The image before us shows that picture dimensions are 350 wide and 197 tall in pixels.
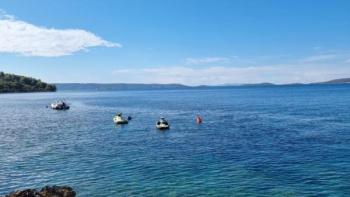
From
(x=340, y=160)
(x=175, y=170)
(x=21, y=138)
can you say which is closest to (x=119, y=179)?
(x=175, y=170)

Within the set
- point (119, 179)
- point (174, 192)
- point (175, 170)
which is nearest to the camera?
point (174, 192)

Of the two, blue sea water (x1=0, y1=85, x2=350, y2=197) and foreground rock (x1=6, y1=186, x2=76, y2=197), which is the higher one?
foreground rock (x1=6, y1=186, x2=76, y2=197)

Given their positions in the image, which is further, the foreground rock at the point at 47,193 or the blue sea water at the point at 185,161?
the blue sea water at the point at 185,161

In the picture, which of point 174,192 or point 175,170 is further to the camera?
point 175,170

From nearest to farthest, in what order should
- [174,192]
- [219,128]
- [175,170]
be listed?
[174,192] → [175,170] → [219,128]

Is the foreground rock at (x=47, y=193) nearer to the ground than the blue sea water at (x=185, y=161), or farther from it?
farther from it

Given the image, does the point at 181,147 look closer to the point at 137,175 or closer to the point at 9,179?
the point at 137,175

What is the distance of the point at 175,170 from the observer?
4634 centimetres

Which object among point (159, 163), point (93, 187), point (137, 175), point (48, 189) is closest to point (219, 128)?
point (159, 163)

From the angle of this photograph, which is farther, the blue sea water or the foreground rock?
the blue sea water

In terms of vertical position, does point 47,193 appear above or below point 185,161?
above

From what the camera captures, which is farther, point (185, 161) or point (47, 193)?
point (185, 161)

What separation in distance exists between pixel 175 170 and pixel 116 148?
18.6 m

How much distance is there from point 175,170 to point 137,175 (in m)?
4.55
